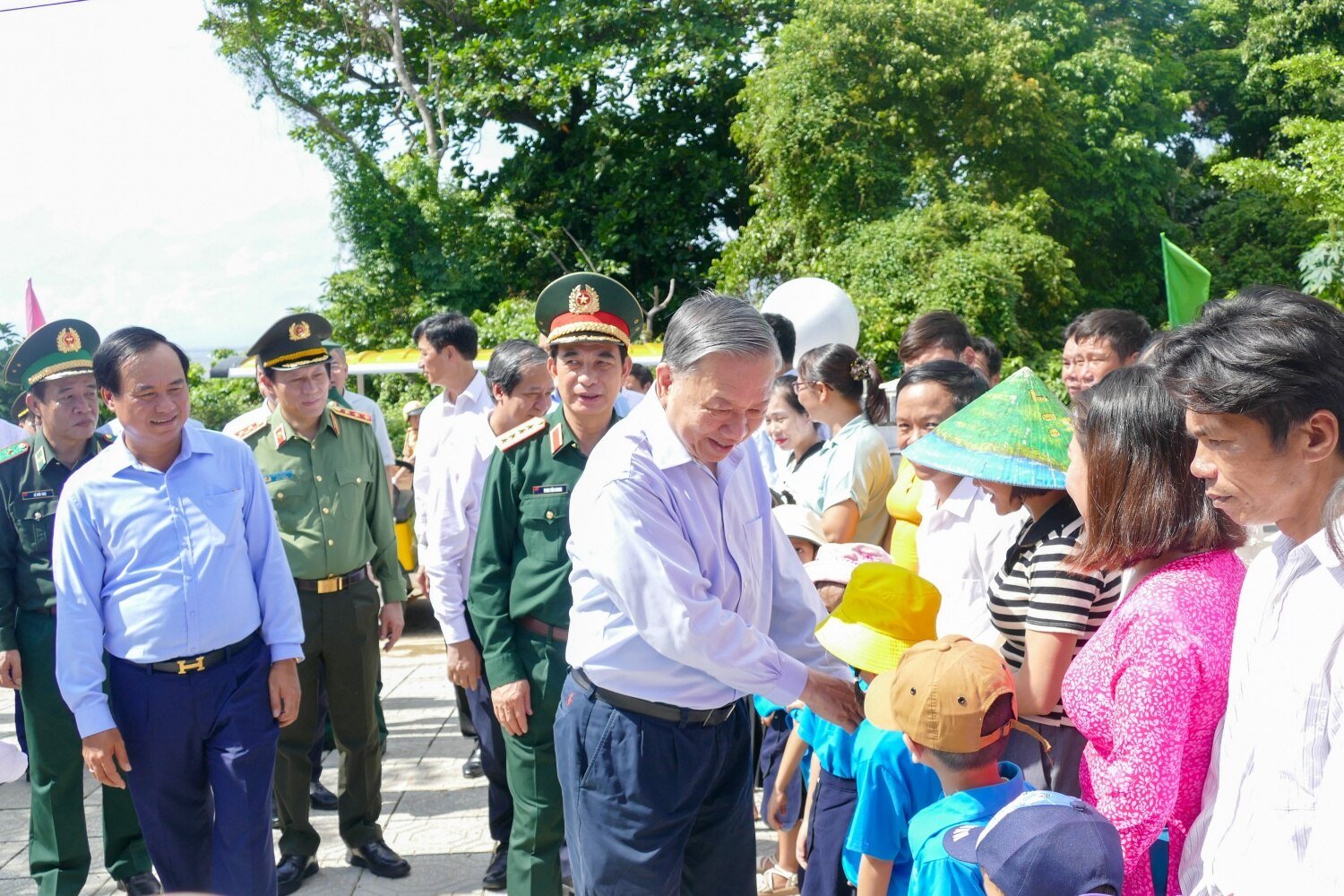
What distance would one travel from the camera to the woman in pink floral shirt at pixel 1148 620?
5.83 ft

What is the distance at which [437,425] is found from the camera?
206 inches

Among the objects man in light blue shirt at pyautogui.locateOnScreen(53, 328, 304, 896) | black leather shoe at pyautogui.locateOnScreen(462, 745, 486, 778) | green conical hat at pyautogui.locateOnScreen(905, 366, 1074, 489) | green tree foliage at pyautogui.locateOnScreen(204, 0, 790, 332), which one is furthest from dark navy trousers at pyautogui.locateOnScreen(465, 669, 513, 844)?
green tree foliage at pyautogui.locateOnScreen(204, 0, 790, 332)

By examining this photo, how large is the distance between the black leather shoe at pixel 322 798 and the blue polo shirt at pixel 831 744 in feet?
8.75

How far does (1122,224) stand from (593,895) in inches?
649

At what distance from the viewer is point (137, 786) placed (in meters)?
3.17

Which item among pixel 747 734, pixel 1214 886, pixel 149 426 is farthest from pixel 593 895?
pixel 149 426

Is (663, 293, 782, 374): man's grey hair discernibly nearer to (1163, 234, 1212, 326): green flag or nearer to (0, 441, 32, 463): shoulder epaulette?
(0, 441, 32, 463): shoulder epaulette

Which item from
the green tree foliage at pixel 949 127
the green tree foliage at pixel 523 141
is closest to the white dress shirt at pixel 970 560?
the green tree foliage at pixel 949 127

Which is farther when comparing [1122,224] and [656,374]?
[1122,224]

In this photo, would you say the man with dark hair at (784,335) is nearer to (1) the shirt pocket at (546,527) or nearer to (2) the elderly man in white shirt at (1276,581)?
(1) the shirt pocket at (546,527)

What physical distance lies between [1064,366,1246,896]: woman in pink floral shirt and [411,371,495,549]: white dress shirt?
3.46 m

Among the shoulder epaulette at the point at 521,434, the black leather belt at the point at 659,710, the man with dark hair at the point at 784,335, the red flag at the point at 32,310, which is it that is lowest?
the black leather belt at the point at 659,710

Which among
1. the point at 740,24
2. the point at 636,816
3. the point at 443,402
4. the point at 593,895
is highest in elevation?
the point at 740,24

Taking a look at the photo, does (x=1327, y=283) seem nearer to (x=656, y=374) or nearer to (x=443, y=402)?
(x=443, y=402)
